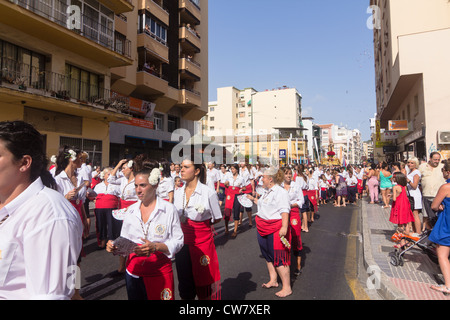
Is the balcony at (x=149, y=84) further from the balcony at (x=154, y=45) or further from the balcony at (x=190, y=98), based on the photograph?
the balcony at (x=190, y=98)

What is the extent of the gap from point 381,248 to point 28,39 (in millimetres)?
17117

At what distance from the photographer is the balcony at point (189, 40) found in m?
27.3

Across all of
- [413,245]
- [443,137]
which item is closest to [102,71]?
[413,245]

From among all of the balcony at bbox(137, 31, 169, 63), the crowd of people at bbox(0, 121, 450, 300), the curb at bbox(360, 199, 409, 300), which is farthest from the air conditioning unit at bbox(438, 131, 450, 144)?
the balcony at bbox(137, 31, 169, 63)

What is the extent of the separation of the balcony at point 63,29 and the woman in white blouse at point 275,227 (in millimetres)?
13736

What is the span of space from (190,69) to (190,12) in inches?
225

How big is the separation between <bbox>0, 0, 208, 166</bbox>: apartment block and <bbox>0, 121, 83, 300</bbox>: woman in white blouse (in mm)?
13304

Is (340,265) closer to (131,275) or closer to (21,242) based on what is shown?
(131,275)

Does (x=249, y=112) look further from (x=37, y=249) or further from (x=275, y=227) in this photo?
(x=37, y=249)

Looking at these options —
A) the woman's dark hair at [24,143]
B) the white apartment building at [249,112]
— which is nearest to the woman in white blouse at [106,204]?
the woman's dark hair at [24,143]

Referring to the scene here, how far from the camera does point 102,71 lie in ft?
60.2
